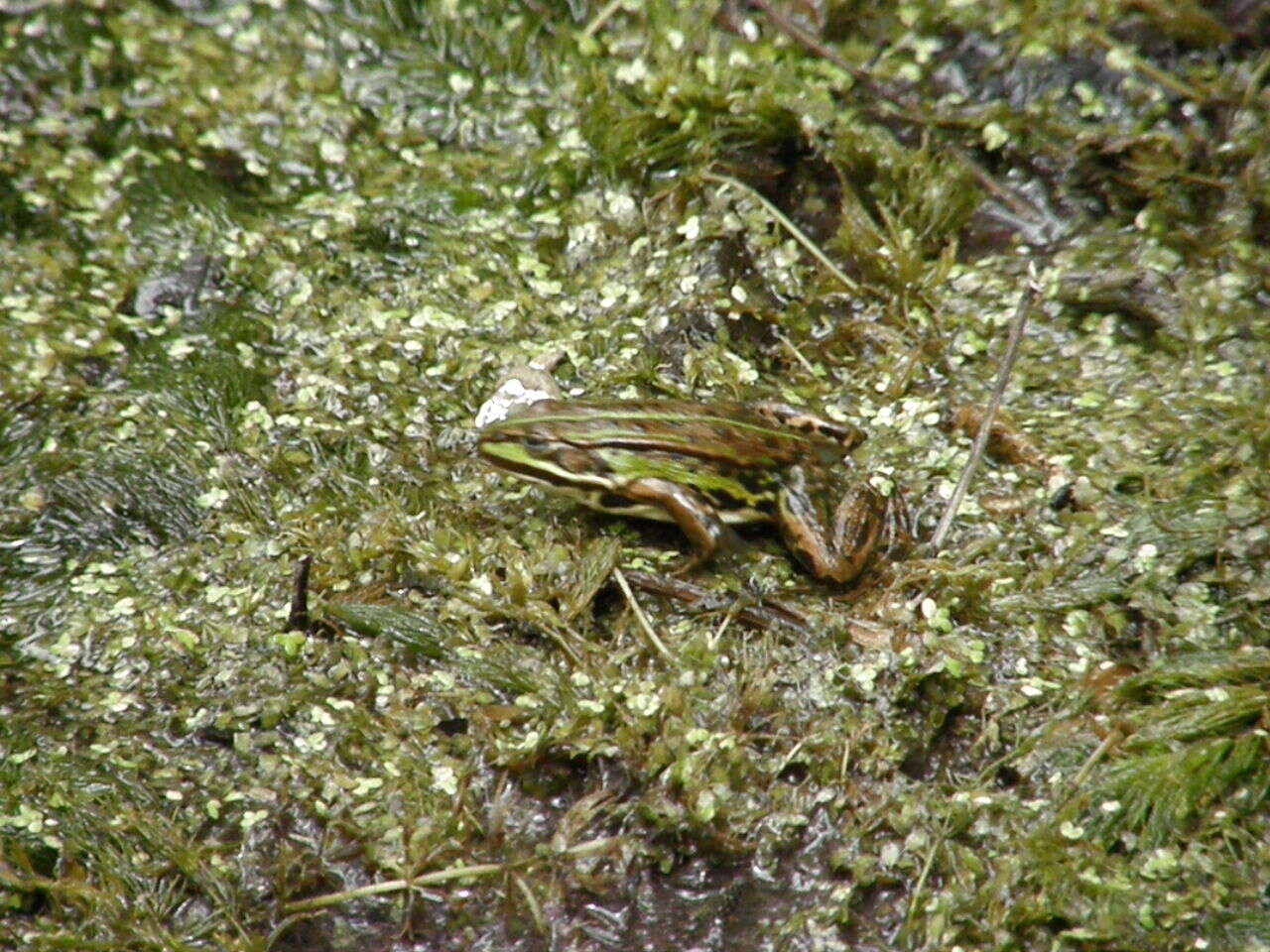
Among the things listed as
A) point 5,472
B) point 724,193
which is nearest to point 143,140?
point 5,472

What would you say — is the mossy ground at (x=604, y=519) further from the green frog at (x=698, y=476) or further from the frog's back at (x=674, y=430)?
the frog's back at (x=674, y=430)

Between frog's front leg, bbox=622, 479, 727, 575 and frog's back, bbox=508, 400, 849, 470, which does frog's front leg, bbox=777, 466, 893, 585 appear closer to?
frog's back, bbox=508, 400, 849, 470

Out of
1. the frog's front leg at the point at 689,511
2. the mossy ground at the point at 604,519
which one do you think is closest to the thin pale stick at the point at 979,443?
the mossy ground at the point at 604,519

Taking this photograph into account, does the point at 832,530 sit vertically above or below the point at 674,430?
below

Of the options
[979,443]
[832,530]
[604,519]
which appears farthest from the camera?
[604,519]

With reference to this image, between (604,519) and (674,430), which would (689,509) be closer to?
(674,430)

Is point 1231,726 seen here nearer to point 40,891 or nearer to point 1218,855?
point 1218,855

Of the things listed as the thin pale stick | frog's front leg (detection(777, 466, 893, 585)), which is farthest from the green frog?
the thin pale stick

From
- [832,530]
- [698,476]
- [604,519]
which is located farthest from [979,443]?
[604,519]
